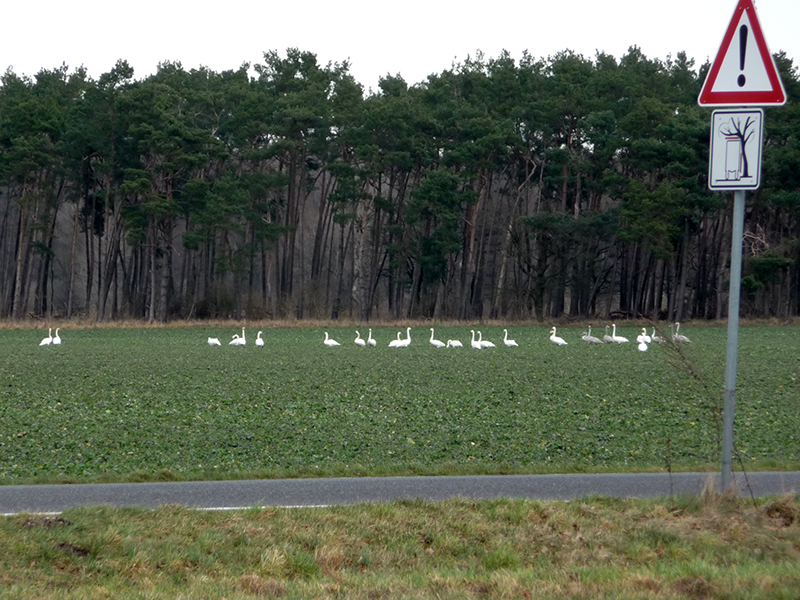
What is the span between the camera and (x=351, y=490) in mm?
10484

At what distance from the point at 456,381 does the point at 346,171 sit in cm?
4129

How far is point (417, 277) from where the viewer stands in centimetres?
7631

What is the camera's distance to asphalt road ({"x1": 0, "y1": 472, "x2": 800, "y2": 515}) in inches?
380

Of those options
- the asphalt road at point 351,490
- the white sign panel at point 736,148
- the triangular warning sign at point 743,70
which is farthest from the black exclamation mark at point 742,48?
the asphalt road at point 351,490

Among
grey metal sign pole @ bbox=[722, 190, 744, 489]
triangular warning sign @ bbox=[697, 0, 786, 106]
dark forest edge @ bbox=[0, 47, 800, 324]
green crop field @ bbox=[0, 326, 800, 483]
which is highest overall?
dark forest edge @ bbox=[0, 47, 800, 324]

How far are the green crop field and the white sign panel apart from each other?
1.95m

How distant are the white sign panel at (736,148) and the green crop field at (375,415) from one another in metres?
1.95

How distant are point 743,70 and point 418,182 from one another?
2603 inches

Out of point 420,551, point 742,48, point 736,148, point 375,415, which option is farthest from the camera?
point 375,415

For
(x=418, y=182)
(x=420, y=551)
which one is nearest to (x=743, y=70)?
(x=420, y=551)

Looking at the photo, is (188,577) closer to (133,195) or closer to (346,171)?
(346,171)

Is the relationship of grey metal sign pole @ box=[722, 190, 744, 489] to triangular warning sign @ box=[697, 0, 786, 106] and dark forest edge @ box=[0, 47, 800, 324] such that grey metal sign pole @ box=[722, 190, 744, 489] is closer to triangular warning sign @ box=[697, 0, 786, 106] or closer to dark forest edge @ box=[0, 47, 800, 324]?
triangular warning sign @ box=[697, 0, 786, 106]

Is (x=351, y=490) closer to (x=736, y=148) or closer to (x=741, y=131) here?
(x=736, y=148)

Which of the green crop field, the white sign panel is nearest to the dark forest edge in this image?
the green crop field
